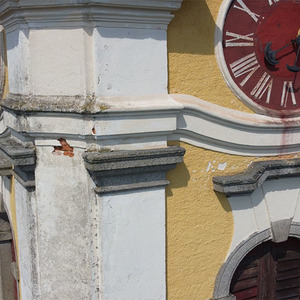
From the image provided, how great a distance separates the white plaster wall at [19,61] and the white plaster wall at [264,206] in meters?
2.23

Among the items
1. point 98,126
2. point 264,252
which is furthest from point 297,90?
point 98,126

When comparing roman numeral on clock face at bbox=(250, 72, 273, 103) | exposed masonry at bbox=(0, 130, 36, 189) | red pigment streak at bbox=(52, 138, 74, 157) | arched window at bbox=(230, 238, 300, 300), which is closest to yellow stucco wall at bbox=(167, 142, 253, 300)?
arched window at bbox=(230, 238, 300, 300)

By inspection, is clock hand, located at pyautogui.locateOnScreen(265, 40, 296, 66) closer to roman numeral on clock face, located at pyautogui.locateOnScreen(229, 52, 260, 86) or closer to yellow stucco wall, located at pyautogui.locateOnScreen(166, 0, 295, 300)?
roman numeral on clock face, located at pyautogui.locateOnScreen(229, 52, 260, 86)

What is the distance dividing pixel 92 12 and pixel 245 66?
1587 millimetres

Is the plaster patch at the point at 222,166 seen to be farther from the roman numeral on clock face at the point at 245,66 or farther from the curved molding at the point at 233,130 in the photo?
the roman numeral on clock face at the point at 245,66

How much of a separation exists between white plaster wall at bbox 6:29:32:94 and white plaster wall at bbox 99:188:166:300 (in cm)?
126

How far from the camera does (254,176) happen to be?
4.35m

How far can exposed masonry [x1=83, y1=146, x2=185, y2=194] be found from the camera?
372 cm

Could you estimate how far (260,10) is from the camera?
4.33 m

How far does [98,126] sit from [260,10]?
6.49 ft

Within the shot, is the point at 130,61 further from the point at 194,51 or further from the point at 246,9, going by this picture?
the point at 246,9

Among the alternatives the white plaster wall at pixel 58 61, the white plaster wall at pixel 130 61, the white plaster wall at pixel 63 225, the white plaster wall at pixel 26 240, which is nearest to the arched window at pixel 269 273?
the white plaster wall at pixel 63 225

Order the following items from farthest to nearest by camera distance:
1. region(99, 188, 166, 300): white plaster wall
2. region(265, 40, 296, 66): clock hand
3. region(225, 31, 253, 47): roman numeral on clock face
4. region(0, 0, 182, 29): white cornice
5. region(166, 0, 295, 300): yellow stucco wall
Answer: region(265, 40, 296, 66): clock hand < region(225, 31, 253, 47): roman numeral on clock face < region(166, 0, 295, 300): yellow stucco wall < region(99, 188, 166, 300): white plaster wall < region(0, 0, 182, 29): white cornice

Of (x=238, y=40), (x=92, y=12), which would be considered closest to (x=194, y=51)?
(x=238, y=40)
